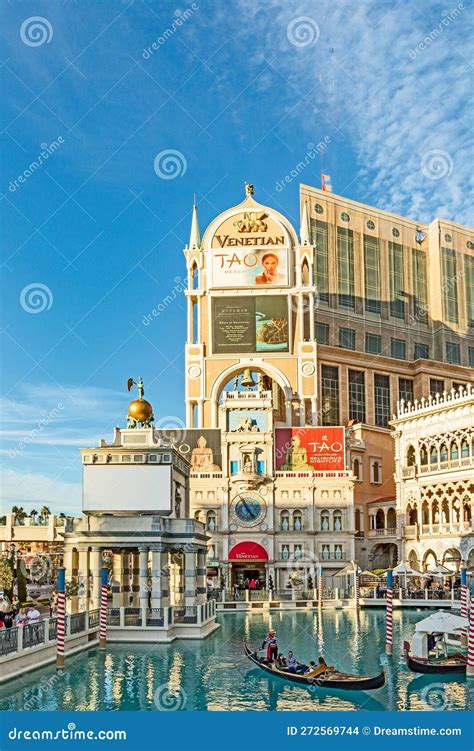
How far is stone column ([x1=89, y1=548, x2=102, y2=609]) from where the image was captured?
3588 centimetres

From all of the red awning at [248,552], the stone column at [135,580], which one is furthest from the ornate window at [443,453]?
the stone column at [135,580]

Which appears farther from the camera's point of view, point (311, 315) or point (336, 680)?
point (311, 315)

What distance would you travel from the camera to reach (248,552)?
2532 inches

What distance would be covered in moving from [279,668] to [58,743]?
1222cm

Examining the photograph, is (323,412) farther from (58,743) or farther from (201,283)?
(58,743)

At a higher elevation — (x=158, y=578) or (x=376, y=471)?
(x=376, y=471)

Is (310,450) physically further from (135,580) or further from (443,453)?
(135,580)

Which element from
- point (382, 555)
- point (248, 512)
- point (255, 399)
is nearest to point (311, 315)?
point (255, 399)

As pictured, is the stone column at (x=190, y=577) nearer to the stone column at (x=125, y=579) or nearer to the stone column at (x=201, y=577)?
the stone column at (x=201, y=577)

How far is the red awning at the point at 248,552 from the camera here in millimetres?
64188

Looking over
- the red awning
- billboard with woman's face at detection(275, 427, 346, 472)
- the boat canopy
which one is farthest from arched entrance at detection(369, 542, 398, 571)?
the boat canopy

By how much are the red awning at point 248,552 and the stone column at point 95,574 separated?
92.6 ft

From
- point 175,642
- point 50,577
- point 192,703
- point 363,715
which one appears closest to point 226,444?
point 50,577

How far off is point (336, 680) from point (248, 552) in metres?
40.5
